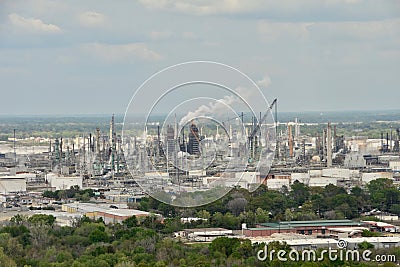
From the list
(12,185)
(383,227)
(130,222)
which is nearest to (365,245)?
(383,227)

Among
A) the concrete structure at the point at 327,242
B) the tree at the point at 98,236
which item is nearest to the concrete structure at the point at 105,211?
the tree at the point at 98,236

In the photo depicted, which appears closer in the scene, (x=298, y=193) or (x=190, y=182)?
(x=190, y=182)

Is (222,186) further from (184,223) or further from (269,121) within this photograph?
(269,121)

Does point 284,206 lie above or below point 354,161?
below

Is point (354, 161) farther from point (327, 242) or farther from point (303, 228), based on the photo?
point (327, 242)

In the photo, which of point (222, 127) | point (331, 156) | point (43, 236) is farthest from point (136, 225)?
point (331, 156)

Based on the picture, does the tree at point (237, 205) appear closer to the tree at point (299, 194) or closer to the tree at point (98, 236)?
the tree at point (299, 194)

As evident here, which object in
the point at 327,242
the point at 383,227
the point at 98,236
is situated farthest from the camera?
the point at 383,227
